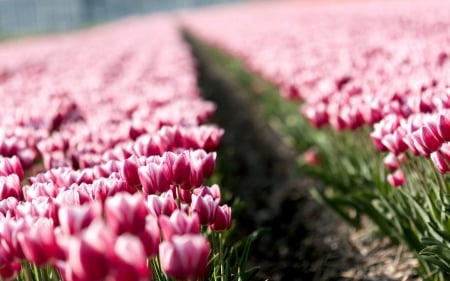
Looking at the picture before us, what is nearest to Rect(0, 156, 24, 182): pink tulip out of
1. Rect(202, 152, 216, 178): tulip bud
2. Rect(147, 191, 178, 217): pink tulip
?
Rect(202, 152, 216, 178): tulip bud

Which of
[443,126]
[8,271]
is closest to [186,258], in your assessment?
[8,271]

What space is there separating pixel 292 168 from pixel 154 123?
3319mm

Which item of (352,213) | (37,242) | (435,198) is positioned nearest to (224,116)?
(352,213)

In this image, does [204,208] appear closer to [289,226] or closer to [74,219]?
[74,219]

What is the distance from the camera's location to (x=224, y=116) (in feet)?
35.4

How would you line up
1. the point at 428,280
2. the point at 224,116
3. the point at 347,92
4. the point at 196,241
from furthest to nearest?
the point at 224,116
the point at 347,92
the point at 428,280
the point at 196,241

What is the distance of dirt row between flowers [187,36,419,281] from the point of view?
159 inches

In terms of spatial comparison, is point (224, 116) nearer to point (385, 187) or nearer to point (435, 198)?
point (385, 187)

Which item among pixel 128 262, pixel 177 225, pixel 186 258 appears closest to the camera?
pixel 128 262

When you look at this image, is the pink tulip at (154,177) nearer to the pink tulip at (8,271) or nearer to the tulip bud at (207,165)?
the tulip bud at (207,165)

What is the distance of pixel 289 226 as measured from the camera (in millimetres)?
5305

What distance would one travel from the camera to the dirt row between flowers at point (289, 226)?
4051 mm

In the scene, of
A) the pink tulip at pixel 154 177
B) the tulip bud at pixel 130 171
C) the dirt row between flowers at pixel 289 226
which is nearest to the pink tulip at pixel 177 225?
the pink tulip at pixel 154 177

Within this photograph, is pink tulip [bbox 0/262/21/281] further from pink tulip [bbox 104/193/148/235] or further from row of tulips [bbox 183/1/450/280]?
row of tulips [bbox 183/1/450/280]
